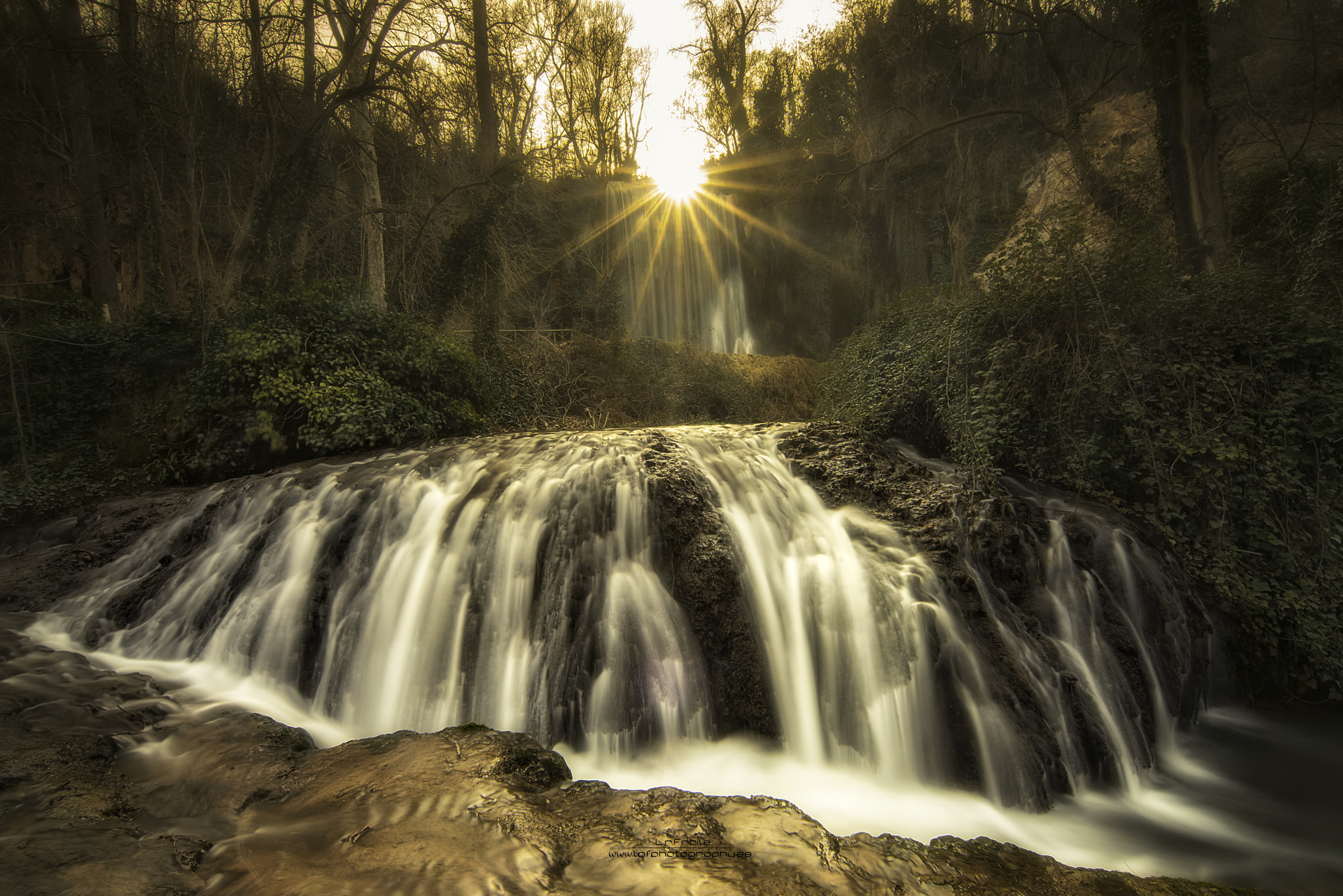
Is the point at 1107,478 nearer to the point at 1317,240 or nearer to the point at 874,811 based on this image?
the point at 1317,240

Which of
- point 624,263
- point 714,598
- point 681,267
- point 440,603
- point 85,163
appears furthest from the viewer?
point 681,267

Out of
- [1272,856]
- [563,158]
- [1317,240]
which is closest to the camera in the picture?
[1272,856]

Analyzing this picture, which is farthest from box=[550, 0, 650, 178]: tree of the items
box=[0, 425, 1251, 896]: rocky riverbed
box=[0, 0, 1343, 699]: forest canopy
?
box=[0, 425, 1251, 896]: rocky riverbed

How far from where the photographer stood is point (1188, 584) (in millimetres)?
5398

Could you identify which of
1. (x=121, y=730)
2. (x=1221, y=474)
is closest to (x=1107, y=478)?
(x=1221, y=474)

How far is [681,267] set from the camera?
2128 centimetres

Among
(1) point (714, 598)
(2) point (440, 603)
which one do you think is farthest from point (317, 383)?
(1) point (714, 598)

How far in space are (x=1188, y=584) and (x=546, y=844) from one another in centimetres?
622

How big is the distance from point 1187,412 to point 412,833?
7.33 meters

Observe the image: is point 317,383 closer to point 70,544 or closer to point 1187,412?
point 70,544

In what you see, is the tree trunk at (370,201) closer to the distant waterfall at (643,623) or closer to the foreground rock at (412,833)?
the distant waterfall at (643,623)

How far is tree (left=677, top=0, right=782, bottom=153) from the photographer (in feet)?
75.1

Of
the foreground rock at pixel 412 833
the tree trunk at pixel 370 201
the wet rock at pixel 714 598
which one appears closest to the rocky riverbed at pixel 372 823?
the foreground rock at pixel 412 833

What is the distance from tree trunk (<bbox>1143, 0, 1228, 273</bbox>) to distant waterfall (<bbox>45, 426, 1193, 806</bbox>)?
18.4 feet
